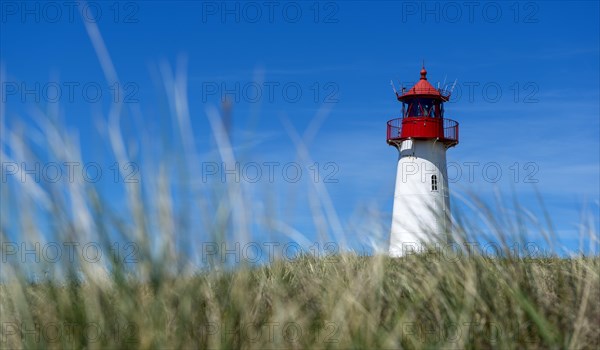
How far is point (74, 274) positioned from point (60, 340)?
11.9 inches

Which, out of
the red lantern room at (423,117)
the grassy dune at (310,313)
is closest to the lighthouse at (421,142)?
the red lantern room at (423,117)

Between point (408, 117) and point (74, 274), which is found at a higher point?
point (408, 117)

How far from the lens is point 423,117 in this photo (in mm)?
20219

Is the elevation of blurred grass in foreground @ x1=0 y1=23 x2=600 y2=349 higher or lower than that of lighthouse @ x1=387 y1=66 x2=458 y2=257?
lower

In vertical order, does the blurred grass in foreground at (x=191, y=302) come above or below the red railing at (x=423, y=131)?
below

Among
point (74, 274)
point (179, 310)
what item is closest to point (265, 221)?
point (179, 310)

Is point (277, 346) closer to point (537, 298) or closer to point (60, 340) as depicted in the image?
point (60, 340)

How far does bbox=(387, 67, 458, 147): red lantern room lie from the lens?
20062 mm

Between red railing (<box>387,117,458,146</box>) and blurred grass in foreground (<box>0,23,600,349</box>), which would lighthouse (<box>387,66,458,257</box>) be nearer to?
red railing (<box>387,117,458,146</box>)

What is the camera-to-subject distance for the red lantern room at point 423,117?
20062 mm

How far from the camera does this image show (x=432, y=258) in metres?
4.24

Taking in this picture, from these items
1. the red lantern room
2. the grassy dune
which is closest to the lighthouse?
the red lantern room

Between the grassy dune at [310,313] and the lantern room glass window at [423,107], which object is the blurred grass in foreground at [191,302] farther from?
the lantern room glass window at [423,107]

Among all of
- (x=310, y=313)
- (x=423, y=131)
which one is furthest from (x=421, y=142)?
(x=310, y=313)
